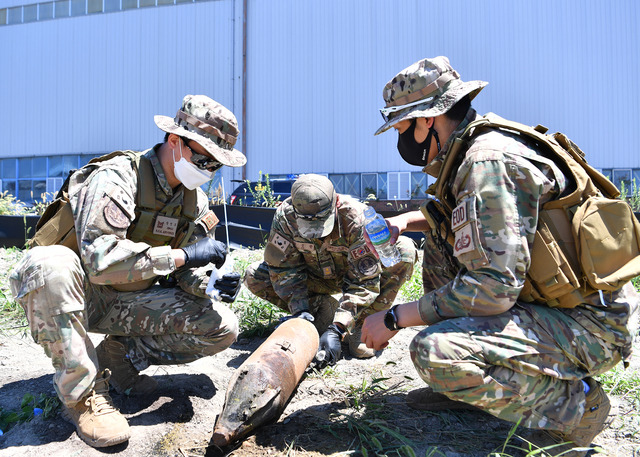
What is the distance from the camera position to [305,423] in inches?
95.9

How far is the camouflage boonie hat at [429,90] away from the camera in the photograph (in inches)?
91.4

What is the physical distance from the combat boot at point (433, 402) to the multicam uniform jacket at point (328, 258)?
0.88m

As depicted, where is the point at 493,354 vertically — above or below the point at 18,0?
below

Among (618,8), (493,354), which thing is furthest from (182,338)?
(618,8)

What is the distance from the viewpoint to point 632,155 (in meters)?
14.2

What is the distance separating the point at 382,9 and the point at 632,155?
8536 millimetres

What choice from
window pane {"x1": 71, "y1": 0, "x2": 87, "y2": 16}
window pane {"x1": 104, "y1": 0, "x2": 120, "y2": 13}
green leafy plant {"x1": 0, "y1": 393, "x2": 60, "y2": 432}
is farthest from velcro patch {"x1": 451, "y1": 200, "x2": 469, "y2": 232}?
window pane {"x1": 71, "y1": 0, "x2": 87, "y2": 16}

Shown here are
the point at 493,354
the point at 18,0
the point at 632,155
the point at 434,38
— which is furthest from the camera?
the point at 18,0

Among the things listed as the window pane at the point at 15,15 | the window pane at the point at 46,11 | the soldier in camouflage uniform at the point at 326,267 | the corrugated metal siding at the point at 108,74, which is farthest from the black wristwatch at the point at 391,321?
the window pane at the point at 15,15

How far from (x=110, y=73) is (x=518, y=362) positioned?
18.7 meters

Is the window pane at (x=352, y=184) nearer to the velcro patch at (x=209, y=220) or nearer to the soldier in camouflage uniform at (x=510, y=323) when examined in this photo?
the velcro patch at (x=209, y=220)

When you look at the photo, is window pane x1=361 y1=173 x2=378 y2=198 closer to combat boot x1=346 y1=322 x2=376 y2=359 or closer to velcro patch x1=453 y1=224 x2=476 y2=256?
combat boot x1=346 y1=322 x2=376 y2=359

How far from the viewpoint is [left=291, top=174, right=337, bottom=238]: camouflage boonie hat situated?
3312 mm

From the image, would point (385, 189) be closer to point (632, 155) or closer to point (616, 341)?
point (632, 155)
